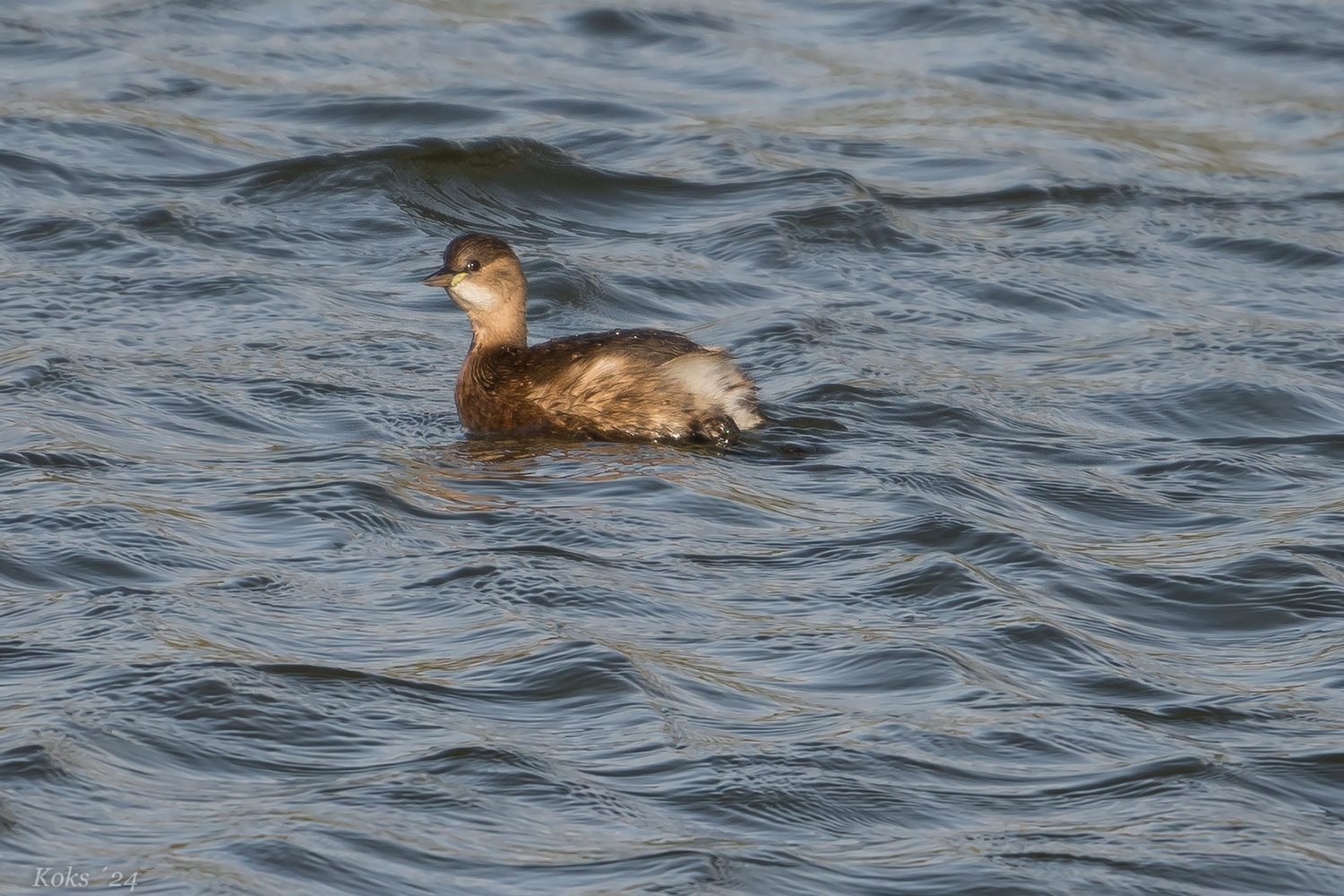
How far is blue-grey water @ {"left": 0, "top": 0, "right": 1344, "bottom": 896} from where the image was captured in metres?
5.12

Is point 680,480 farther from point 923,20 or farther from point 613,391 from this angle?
point 923,20

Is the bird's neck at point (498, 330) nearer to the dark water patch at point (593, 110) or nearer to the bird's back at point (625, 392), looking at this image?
the bird's back at point (625, 392)

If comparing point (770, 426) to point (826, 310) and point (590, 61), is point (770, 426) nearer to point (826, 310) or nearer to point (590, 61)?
point (826, 310)

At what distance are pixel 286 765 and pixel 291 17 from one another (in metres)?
10.9

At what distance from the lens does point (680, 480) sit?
7691mm

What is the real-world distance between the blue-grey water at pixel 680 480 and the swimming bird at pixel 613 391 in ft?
0.44

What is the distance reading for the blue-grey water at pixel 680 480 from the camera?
5.12 m

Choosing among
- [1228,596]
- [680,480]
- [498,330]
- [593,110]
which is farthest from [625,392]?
[593,110]

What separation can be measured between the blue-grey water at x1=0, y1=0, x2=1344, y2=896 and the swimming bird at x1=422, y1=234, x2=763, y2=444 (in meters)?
0.14

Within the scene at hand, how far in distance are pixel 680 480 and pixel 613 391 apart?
2.15 ft
